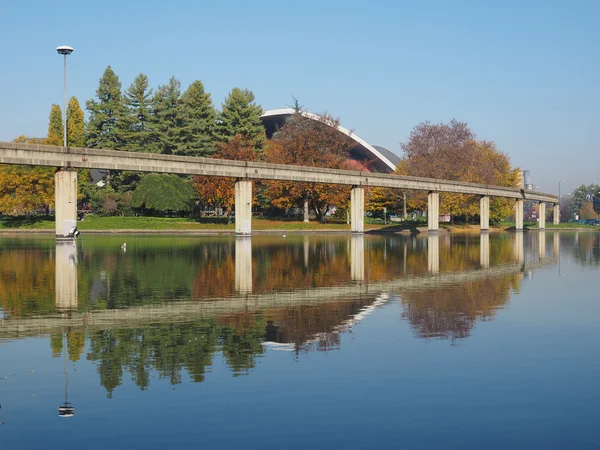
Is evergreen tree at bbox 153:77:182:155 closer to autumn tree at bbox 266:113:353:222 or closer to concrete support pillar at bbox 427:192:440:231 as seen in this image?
autumn tree at bbox 266:113:353:222

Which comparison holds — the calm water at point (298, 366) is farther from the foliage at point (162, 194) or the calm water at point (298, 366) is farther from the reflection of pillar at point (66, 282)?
the foliage at point (162, 194)

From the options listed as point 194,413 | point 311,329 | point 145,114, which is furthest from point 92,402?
point 145,114

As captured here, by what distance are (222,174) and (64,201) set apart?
56.9ft

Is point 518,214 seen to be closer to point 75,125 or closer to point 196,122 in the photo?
point 196,122

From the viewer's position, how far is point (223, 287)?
22.2 metres

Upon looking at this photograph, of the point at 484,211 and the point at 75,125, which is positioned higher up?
the point at 75,125

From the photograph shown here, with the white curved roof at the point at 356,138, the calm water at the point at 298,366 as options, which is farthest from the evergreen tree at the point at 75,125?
the calm water at the point at 298,366

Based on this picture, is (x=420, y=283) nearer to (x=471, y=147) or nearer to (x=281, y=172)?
(x=281, y=172)

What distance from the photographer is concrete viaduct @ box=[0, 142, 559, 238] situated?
55188 millimetres

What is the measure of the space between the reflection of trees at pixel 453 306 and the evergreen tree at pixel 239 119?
8595 centimetres

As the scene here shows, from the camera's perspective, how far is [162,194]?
90688mm

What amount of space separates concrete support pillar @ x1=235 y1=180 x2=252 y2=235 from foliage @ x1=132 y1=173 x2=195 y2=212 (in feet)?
75.7

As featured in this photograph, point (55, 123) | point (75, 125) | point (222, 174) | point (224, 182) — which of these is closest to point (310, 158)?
point (224, 182)

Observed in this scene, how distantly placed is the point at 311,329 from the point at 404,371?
3.86 m
